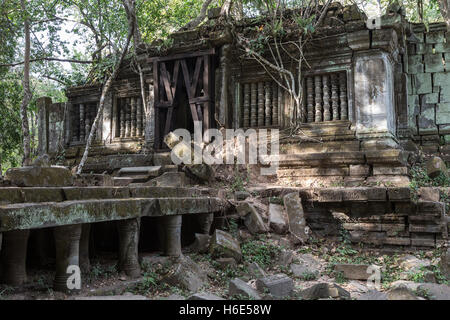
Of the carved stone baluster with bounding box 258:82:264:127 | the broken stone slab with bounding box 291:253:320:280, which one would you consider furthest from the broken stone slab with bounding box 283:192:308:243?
the carved stone baluster with bounding box 258:82:264:127

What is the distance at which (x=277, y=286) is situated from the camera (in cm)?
387

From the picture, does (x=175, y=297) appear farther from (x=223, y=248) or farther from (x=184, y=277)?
(x=223, y=248)

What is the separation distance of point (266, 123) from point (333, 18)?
96.9 inches

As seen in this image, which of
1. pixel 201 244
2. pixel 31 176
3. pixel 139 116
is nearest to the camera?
pixel 31 176

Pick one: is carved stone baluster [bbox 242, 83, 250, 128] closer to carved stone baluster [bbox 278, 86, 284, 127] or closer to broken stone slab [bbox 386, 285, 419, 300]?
carved stone baluster [bbox 278, 86, 284, 127]

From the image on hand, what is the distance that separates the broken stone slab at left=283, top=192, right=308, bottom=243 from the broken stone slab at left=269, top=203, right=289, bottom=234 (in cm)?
8

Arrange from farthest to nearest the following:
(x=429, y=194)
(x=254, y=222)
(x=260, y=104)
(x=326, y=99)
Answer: (x=260, y=104) < (x=326, y=99) < (x=429, y=194) < (x=254, y=222)

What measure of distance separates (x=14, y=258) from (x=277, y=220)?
11.8ft

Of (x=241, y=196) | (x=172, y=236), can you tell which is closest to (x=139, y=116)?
(x=241, y=196)

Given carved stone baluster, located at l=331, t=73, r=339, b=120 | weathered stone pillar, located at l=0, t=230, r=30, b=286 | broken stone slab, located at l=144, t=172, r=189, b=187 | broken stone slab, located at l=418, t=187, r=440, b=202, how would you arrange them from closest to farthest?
1. weathered stone pillar, located at l=0, t=230, r=30, b=286
2. broken stone slab, located at l=418, t=187, r=440, b=202
3. broken stone slab, located at l=144, t=172, r=189, b=187
4. carved stone baluster, located at l=331, t=73, r=339, b=120

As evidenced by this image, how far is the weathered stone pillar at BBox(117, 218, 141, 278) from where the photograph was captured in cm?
392

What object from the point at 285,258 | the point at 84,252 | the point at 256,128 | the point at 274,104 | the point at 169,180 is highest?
the point at 274,104

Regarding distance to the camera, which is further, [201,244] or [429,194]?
[429,194]

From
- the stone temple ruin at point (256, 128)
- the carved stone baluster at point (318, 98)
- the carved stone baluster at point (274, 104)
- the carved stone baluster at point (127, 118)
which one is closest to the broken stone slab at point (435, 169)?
the stone temple ruin at point (256, 128)
